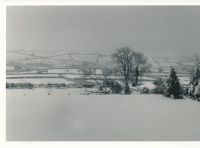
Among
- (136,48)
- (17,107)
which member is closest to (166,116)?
(136,48)

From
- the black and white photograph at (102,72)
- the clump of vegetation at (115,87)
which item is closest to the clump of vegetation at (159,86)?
the black and white photograph at (102,72)

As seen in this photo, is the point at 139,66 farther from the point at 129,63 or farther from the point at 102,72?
the point at 102,72

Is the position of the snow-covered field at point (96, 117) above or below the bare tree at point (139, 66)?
below

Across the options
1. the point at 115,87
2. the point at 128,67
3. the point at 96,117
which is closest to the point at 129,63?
the point at 128,67

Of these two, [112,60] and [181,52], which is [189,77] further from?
[112,60]

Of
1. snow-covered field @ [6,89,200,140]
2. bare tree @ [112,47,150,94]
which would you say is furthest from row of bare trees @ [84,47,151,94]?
snow-covered field @ [6,89,200,140]

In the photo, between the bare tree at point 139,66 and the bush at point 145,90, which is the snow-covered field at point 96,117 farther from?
the bare tree at point 139,66

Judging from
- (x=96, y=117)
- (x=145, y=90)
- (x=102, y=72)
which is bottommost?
(x=96, y=117)

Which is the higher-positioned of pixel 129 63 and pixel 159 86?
pixel 129 63
